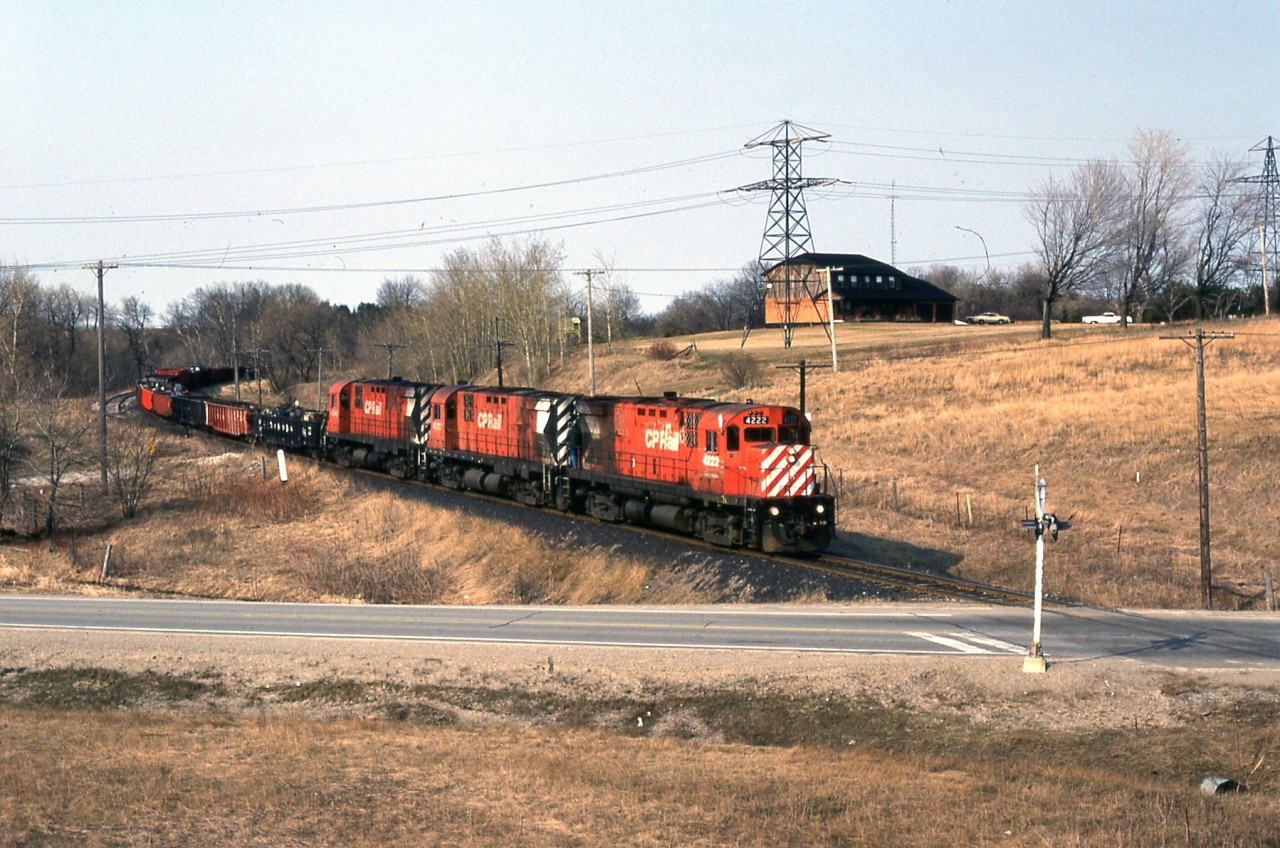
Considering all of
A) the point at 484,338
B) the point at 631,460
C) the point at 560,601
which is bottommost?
the point at 560,601

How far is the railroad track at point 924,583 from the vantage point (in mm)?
26969

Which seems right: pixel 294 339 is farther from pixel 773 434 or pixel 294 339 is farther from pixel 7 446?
pixel 773 434

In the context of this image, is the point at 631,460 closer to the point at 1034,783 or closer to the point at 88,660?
the point at 88,660

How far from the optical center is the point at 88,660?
74.7 feet

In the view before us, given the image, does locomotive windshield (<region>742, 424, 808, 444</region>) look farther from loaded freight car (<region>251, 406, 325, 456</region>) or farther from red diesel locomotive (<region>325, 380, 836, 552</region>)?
loaded freight car (<region>251, 406, 325, 456</region>)

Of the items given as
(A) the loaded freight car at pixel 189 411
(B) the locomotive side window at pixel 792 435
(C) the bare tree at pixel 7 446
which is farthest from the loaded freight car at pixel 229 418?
(B) the locomotive side window at pixel 792 435

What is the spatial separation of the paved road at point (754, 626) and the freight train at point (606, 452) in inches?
208

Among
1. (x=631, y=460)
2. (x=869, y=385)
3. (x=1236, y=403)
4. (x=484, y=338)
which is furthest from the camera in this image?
(x=484, y=338)

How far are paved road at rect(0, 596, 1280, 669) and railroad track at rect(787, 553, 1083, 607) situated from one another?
1332mm

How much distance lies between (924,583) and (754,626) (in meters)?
6.88

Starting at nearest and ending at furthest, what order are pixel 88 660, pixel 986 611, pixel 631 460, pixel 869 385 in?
pixel 88 660
pixel 986 611
pixel 631 460
pixel 869 385

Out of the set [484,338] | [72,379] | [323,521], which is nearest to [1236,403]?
[323,521]

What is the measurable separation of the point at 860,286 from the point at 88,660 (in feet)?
362

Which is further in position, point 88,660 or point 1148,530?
point 1148,530
